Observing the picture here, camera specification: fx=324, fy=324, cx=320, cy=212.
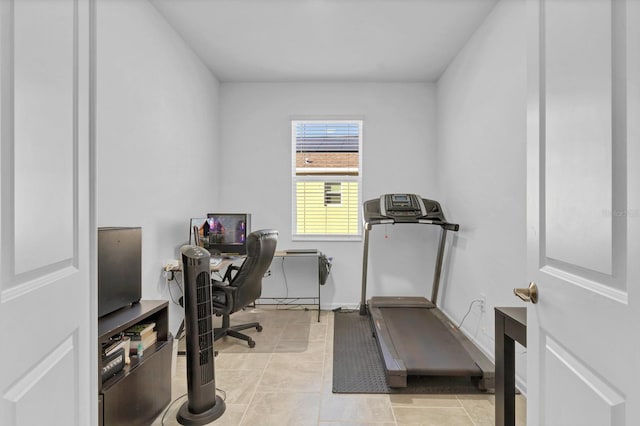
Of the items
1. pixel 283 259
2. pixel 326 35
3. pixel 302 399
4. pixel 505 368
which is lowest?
pixel 302 399

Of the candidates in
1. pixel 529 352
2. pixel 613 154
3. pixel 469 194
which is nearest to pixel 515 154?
pixel 469 194

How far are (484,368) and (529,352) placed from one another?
141cm

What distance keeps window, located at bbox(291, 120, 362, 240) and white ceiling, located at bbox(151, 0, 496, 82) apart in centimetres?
68

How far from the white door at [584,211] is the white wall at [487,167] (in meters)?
1.41

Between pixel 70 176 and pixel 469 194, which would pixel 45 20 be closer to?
pixel 70 176

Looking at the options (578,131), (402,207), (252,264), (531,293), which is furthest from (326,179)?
(578,131)

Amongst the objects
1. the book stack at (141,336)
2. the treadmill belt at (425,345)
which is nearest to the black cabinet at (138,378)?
the book stack at (141,336)

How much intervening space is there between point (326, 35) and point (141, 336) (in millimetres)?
2857

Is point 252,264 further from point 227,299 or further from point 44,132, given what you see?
point 44,132

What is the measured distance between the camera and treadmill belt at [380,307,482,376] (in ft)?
7.54

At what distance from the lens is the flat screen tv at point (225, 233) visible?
3404mm

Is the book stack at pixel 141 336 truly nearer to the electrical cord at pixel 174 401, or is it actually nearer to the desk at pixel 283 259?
the electrical cord at pixel 174 401

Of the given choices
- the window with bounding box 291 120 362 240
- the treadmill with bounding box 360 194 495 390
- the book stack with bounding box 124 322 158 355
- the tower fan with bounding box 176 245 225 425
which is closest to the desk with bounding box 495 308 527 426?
the treadmill with bounding box 360 194 495 390

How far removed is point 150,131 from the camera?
2.59 meters
